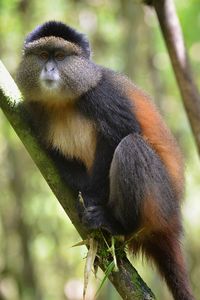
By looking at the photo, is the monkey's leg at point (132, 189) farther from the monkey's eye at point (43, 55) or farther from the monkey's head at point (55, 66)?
the monkey's eye at point (43, 55)

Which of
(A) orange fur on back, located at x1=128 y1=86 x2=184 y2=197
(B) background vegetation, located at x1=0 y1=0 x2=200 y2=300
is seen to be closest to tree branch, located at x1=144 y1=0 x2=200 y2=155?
(A) orange fur on back, located at x1=128 y1=86 x2=184 y2=197

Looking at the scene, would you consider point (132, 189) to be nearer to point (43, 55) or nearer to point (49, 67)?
point (49, 67)

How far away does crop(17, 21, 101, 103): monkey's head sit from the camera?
157 inches

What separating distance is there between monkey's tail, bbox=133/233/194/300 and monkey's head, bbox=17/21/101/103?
1115mm

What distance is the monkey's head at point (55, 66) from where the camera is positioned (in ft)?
13.1

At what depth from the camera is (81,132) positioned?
4023mm

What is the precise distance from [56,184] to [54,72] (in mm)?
989

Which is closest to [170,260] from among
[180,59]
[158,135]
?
[158,135]

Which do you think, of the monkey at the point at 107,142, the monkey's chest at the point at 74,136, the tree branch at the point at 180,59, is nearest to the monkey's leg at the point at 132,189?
the monkey at the point at 107,142

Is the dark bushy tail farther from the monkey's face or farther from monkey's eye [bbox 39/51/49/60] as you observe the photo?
monkey's eye [bbox 39/51/49/60]

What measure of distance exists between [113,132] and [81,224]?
744 millimetres

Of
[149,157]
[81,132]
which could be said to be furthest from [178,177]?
[81,132]

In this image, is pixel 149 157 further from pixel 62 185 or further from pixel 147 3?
pixel 147 3

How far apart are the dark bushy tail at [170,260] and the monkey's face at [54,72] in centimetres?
112
